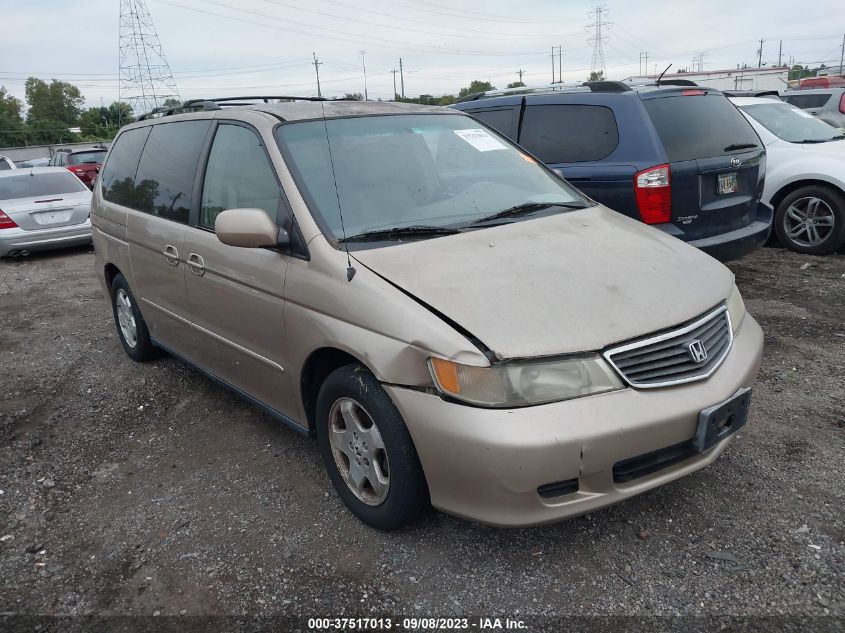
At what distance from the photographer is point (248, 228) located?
2982mm

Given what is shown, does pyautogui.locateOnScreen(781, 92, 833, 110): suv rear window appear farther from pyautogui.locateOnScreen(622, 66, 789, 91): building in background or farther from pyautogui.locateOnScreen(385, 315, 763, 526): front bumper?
pyautogui.locateOnScreen(385, 315, 763, 526): front bumper

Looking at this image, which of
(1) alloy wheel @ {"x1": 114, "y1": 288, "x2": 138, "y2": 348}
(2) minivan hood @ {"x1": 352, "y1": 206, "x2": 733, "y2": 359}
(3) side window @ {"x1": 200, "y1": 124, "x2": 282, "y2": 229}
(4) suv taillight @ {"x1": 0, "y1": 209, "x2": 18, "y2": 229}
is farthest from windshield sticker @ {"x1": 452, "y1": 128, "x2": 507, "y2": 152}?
(4) suv taillight @ {"x1": 0, "y1": 209, "x2": 18, "y2": 229}

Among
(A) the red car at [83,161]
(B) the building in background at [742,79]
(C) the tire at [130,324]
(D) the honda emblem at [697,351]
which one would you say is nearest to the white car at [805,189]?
(D) the honda emblem at [697,351]

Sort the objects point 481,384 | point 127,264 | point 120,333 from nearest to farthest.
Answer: point 481,384
point 127,264
point 120,333

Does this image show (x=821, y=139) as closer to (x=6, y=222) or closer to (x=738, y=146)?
(x=738, y=146)

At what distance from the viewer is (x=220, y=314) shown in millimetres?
3645

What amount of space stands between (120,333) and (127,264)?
3.04 ft

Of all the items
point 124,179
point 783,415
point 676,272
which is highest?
point 124,179

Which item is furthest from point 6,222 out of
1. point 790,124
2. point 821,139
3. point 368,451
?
point 821,139

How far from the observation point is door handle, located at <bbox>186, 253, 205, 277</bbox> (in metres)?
3.71

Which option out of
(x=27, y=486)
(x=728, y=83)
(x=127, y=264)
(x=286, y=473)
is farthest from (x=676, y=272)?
→ (x=728, y=83)

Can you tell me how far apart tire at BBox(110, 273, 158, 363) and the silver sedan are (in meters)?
5.16

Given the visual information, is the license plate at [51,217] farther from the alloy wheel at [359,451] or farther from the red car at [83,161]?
the alloy wheel at [359,451]

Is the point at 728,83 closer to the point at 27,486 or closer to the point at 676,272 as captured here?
the point at 676,272
